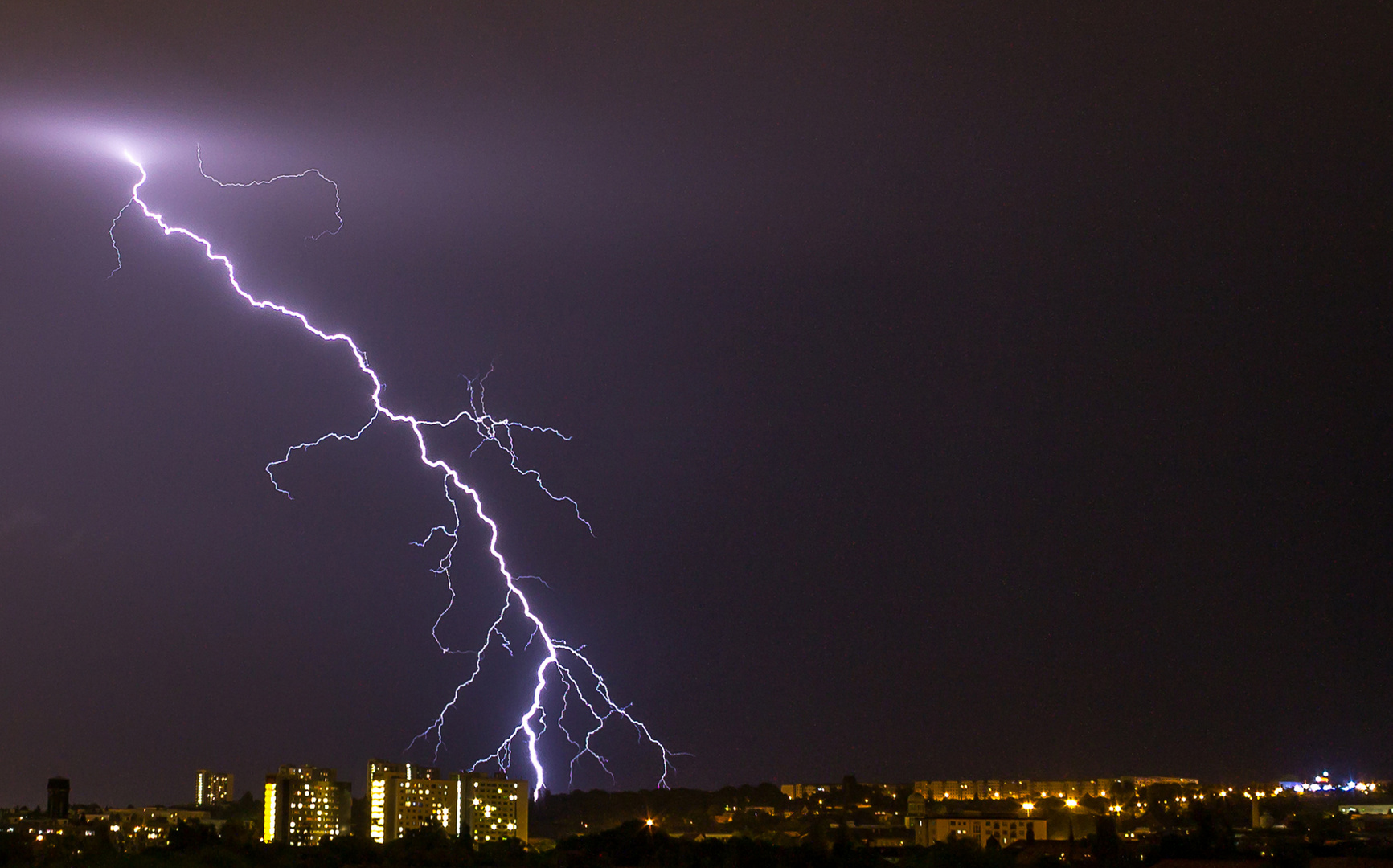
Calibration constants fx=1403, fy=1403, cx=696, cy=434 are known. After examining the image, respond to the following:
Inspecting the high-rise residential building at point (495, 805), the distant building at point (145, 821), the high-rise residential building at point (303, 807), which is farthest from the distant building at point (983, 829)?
the distant building at point (145, 821)

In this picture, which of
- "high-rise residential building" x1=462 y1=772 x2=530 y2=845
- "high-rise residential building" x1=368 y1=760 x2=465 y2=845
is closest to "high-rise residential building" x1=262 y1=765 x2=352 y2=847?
"high-rise residential building" x1=368 y1=760 x2=465 y2=845

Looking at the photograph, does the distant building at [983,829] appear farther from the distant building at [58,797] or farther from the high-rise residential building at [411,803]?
the distant building at [58,797]

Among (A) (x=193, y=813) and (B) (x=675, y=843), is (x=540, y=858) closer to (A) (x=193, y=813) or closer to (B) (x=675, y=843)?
(B) (x=675, y=843)

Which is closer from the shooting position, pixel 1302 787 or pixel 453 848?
pixel 453 848

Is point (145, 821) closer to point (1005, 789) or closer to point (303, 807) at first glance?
point (303, 807)

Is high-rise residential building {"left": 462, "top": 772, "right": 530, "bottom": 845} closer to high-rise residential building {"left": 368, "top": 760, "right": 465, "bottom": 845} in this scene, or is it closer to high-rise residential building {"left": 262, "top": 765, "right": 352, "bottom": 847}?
high-rise residential building {"left": 368, "top": 760, "right": 465, "bottom": 845}

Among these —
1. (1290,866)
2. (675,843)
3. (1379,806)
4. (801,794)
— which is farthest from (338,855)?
(801,794)
